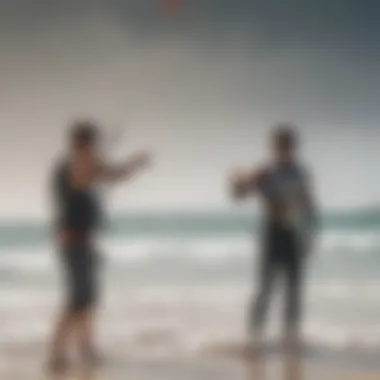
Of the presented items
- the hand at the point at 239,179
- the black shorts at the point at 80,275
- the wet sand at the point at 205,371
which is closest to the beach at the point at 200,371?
the wet sand at the point at 205,371

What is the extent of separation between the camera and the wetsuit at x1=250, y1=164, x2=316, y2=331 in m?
1.81

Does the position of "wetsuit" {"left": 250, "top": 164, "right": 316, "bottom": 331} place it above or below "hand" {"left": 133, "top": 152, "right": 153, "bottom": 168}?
below

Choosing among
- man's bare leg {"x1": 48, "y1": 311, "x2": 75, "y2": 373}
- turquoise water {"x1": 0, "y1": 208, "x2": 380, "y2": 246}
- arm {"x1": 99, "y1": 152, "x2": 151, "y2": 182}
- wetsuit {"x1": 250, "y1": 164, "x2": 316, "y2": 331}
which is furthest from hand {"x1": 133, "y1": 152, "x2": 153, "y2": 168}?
man's bare leg {"x1": 48, "y1": 311, "x2": 75, "y2": 373}

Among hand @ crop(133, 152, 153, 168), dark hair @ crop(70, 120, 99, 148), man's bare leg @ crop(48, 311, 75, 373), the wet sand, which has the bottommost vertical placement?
the wet sand

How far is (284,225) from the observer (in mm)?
1816

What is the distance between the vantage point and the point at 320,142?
183cm

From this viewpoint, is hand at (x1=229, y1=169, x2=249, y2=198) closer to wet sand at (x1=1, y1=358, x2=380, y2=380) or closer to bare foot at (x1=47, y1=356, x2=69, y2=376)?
wet sand at (x1=1, y1=358, x2=380, y2=380)

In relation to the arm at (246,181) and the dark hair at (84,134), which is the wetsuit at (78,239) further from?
the arm at (246,181)

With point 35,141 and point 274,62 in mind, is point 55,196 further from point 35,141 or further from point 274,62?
point 274,62

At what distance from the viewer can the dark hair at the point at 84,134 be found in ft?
5.91

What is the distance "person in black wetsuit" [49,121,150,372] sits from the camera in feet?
5.84

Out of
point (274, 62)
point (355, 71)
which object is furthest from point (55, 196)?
point (355, 71)

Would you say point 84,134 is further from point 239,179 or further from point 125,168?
point 239,179

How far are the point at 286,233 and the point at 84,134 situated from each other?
18.4 inches
